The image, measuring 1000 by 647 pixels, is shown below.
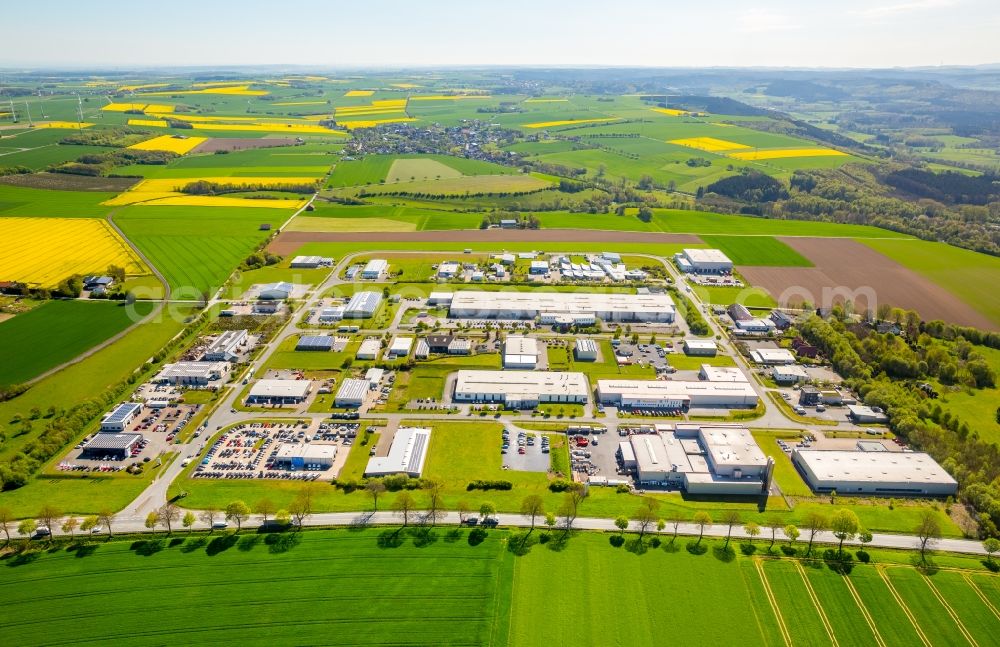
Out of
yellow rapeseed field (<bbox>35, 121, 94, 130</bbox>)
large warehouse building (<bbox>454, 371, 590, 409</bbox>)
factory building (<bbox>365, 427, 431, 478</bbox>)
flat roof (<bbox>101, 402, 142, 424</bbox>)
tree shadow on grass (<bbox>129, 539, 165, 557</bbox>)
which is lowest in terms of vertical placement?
tree shadow on grass (<bbox>129, 539, 165, 557</bbox>)

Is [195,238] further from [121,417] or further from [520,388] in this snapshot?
[520,388]

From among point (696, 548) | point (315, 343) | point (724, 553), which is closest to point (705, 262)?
point (724, 553)

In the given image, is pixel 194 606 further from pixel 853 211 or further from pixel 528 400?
pixel 853 211

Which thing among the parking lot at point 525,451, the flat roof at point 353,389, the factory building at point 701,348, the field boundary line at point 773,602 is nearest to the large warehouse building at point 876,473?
the field boundary line at point 773,602

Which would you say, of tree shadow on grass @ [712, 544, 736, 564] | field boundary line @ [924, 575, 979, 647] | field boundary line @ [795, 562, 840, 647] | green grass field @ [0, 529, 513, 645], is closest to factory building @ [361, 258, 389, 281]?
green grass field @ [0, 529, 513, 645]

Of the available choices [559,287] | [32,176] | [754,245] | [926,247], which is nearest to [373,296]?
[559,287]

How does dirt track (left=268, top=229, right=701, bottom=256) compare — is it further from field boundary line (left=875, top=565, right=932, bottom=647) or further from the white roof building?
field boundary line (left=875, top=565, right=932, bottom=647)
